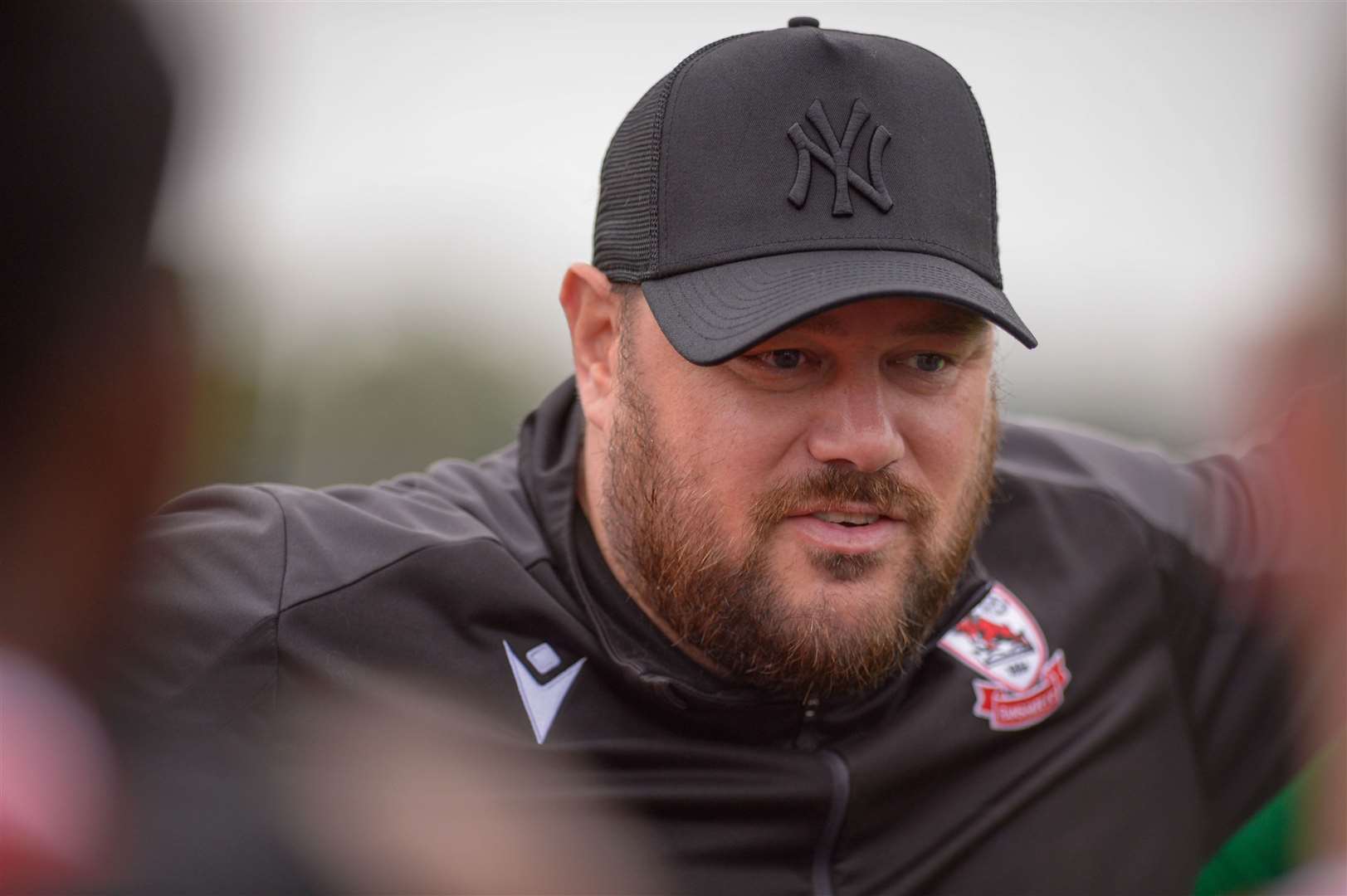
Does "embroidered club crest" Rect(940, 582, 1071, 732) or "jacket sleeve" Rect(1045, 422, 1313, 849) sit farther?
"jacket sleeve" Rect(1045, 422, 1313, 849)

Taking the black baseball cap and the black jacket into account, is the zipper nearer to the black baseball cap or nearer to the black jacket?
the black jacket

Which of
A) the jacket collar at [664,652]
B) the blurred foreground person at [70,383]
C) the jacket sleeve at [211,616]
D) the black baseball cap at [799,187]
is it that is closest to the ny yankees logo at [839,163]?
the black baseball cap at [799,187]

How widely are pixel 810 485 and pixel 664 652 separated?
1.51 feet

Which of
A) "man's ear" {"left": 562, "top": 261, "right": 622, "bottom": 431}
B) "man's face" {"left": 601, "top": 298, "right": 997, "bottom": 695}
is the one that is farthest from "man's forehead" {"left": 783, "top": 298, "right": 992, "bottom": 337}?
"man's ear" {"left": 562, "top": 261, "right": 622, "bottom": 431}

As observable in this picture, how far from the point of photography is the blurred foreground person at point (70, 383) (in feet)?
2.68

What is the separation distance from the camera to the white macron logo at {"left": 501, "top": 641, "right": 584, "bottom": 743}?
2.39 m

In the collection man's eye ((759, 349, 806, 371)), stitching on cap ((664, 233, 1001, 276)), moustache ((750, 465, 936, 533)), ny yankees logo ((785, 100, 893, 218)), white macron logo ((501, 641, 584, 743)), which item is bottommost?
white macron logo ((501, 641, 584, 743))

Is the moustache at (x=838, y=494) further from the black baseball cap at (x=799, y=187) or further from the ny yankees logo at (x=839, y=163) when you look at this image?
the ny yankees logo at (x=839, y=163)

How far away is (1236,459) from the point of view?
3229 millimetres

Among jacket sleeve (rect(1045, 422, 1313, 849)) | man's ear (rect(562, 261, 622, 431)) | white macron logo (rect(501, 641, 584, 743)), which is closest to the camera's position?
white macron logo (rect(501, 641, 584, 743))

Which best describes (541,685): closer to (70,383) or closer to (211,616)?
(211,616)

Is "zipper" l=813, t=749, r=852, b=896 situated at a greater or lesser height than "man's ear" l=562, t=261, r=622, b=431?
lesser

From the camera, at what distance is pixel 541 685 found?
2420 millimetres

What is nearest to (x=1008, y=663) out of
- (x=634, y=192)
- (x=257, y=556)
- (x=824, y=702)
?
(x=824, y=702)
